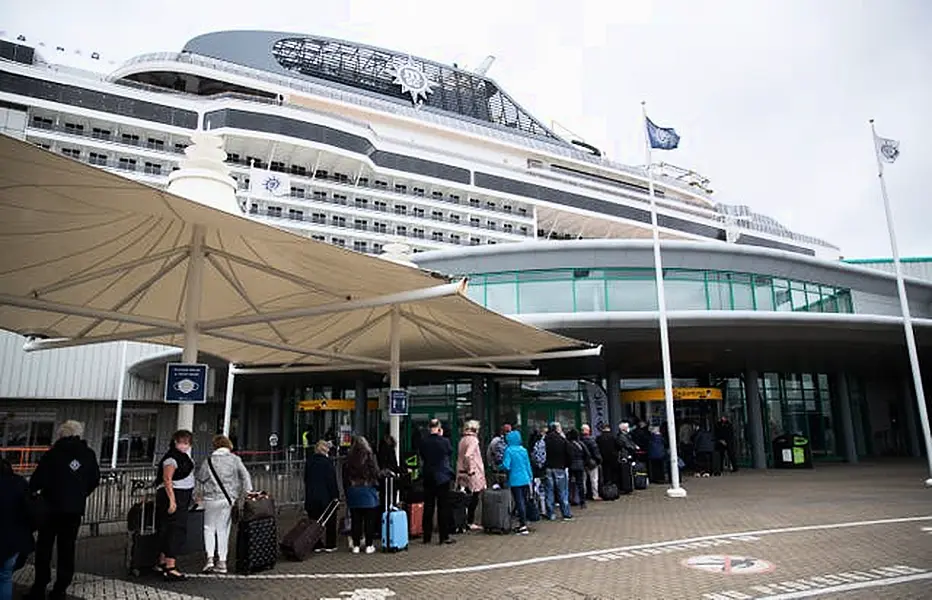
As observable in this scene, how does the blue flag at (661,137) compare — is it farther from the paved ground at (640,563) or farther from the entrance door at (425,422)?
the entrance door at (425,422)

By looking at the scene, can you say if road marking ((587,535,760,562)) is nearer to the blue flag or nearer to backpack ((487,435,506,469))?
backpack ((487,435,506,469))

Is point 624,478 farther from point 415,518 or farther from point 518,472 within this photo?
point 415,518

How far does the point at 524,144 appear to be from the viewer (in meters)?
69.9

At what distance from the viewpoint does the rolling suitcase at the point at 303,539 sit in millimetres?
7656

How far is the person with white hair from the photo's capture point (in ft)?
19.2

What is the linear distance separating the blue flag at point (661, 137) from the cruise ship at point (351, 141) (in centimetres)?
1746

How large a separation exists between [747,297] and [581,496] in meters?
9.79

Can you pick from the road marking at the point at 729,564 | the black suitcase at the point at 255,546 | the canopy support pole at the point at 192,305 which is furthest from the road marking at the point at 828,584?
the canopy support pole at the point at 192,305

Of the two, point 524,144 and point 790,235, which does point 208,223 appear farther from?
point 790,235

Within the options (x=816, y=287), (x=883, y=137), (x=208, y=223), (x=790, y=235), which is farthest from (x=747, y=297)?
(x=790, y=235)

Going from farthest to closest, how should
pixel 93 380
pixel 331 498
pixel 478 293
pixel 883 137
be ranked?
1. pixel 93 380
2. pixel 478 293
3. pixel 883 137
4. pixel 331 498

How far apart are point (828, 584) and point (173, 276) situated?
9.16 meters

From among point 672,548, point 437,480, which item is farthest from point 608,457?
point 437,480

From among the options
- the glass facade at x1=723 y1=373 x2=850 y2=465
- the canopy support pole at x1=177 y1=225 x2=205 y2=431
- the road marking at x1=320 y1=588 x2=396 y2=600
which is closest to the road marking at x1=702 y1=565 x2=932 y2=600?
the road marking at x1=320 y1=588 x2=396 y2=600
